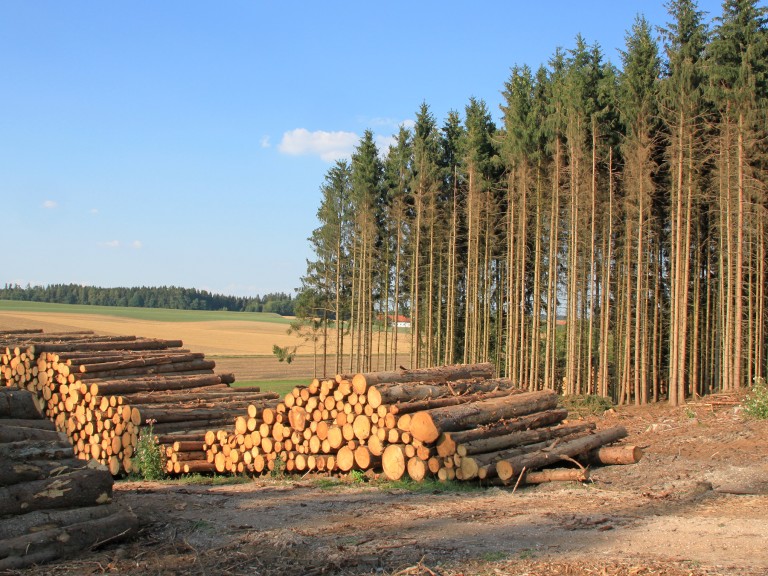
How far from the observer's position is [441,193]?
38.7 metres

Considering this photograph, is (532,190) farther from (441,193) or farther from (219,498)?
(219,498)

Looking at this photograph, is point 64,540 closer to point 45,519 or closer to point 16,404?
point 45,519

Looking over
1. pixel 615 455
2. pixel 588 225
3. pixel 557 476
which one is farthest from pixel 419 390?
pixel 588 225

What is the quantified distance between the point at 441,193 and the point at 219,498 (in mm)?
30072

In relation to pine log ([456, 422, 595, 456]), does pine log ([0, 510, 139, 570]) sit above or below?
below

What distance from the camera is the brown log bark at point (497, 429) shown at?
10.7 meters

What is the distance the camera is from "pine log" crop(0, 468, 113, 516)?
681 cm

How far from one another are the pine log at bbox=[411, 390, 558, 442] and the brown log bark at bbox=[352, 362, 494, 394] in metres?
1.03

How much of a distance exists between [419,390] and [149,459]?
567 centimetres

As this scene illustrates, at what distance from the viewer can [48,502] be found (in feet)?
23.1

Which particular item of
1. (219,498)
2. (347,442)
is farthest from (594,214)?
(219,498)

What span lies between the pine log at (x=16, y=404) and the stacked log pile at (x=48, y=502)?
31cm

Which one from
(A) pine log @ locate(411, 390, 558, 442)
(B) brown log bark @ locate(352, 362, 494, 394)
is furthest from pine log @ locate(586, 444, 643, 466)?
(B) brown log bark @ locate(352, 362, 494, 394)

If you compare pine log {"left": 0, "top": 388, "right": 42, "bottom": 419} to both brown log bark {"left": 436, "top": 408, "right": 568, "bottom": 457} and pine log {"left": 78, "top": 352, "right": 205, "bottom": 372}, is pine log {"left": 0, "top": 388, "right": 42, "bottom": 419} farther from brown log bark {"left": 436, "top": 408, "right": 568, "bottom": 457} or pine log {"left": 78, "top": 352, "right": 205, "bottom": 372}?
pine log {"left": 78, "top": 352, "right": 205, "bottom": 372}
